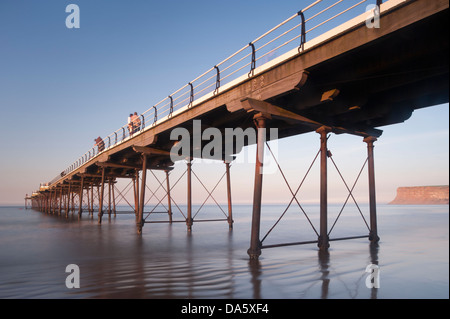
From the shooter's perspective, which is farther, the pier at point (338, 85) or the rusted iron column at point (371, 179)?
the rusted iron column at point (371, 179)

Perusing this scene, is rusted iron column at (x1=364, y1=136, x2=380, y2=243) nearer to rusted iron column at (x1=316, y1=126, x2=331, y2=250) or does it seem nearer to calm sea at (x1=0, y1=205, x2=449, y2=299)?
calm sea at (x1=0, y1=205, x2=449, y2=299)

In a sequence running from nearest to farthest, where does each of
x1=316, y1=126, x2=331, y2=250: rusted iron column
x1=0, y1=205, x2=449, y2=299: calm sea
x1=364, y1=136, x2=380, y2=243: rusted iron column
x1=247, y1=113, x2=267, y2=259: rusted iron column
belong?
x1=0, y1=205, x2=449, y2=299: calm sea → x1=247, y1=113, x2=267, y2=259: rusted iron column → x1=316, y1=126, x2=331, y2=250: rusted iron column → x1=364, y1=136, x2=380, y2=243: rusted iron column

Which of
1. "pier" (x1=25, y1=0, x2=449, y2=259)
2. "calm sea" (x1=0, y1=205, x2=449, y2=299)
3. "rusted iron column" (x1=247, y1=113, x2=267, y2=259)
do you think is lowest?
"calm sea" (x1=0, y1=205, x2=449, y2=299)

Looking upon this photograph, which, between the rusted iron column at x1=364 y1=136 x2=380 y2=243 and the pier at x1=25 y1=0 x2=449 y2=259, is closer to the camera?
the pier at x1=25 y1=0 x2=449 y2=259

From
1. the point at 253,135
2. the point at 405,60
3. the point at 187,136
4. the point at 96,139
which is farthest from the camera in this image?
the point at 96,139

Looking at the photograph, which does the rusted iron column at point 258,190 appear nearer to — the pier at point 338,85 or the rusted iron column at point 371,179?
the pier at point 338,85

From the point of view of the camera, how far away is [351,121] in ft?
36.6

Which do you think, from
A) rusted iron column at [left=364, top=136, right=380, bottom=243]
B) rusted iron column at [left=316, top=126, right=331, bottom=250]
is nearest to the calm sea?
rusted iron column at [left=316, top=126, right=331, bottom=250]

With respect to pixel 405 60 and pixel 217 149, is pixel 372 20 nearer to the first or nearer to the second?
pixel 405 60

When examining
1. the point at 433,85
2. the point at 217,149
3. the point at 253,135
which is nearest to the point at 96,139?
the point at 217,149

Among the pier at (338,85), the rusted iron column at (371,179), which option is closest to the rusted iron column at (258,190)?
the pier at (338,85)

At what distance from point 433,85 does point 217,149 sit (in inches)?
445

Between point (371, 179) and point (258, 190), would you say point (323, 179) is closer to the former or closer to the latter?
point (258, 190)
